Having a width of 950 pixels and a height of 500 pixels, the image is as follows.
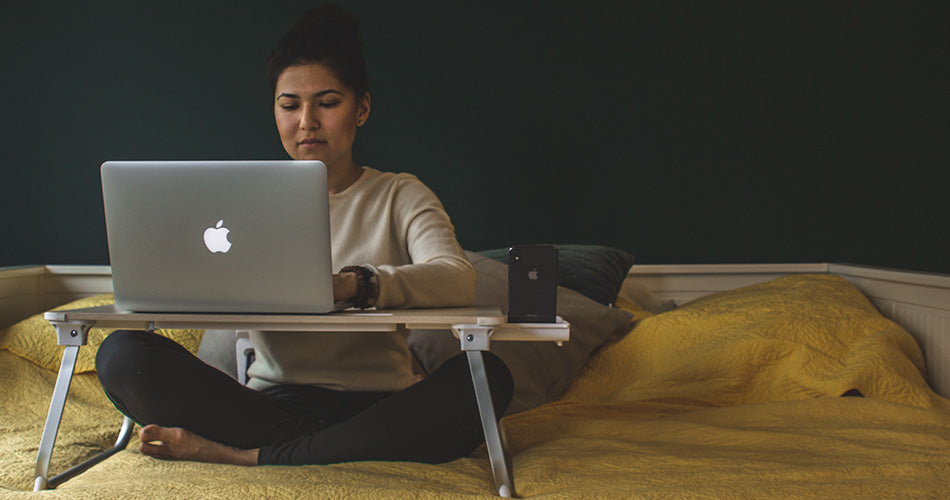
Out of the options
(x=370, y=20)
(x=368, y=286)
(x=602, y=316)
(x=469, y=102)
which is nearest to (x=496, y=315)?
(x=368, y=286)

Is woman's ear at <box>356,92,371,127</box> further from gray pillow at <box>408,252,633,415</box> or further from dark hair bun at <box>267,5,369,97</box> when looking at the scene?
gray pillow at <box>408,252,633,415</box>

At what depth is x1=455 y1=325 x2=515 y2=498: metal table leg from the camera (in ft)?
3.51

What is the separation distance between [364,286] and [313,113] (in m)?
0.48

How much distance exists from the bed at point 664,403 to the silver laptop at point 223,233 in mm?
271

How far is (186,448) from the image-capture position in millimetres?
1210

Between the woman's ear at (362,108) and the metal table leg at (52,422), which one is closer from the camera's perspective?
the metal table leg at (52,422)

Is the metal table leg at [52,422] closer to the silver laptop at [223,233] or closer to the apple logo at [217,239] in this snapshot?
the silver laptop at [223,233]

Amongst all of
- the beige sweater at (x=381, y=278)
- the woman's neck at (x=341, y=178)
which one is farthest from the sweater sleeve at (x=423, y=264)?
the woman's neck at (x=341, y=178)

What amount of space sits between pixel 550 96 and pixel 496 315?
68.2 inches

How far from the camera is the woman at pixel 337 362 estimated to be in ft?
3.96

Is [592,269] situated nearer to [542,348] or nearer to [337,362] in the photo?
[542,348]

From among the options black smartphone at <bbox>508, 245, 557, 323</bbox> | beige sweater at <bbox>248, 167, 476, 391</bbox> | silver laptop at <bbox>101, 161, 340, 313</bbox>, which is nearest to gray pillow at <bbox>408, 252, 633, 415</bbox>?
beige sweater at <bbox>248, 167, 476, 391</bbox>

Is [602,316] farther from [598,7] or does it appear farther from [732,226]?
[598,7]

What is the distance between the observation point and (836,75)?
2682mm
